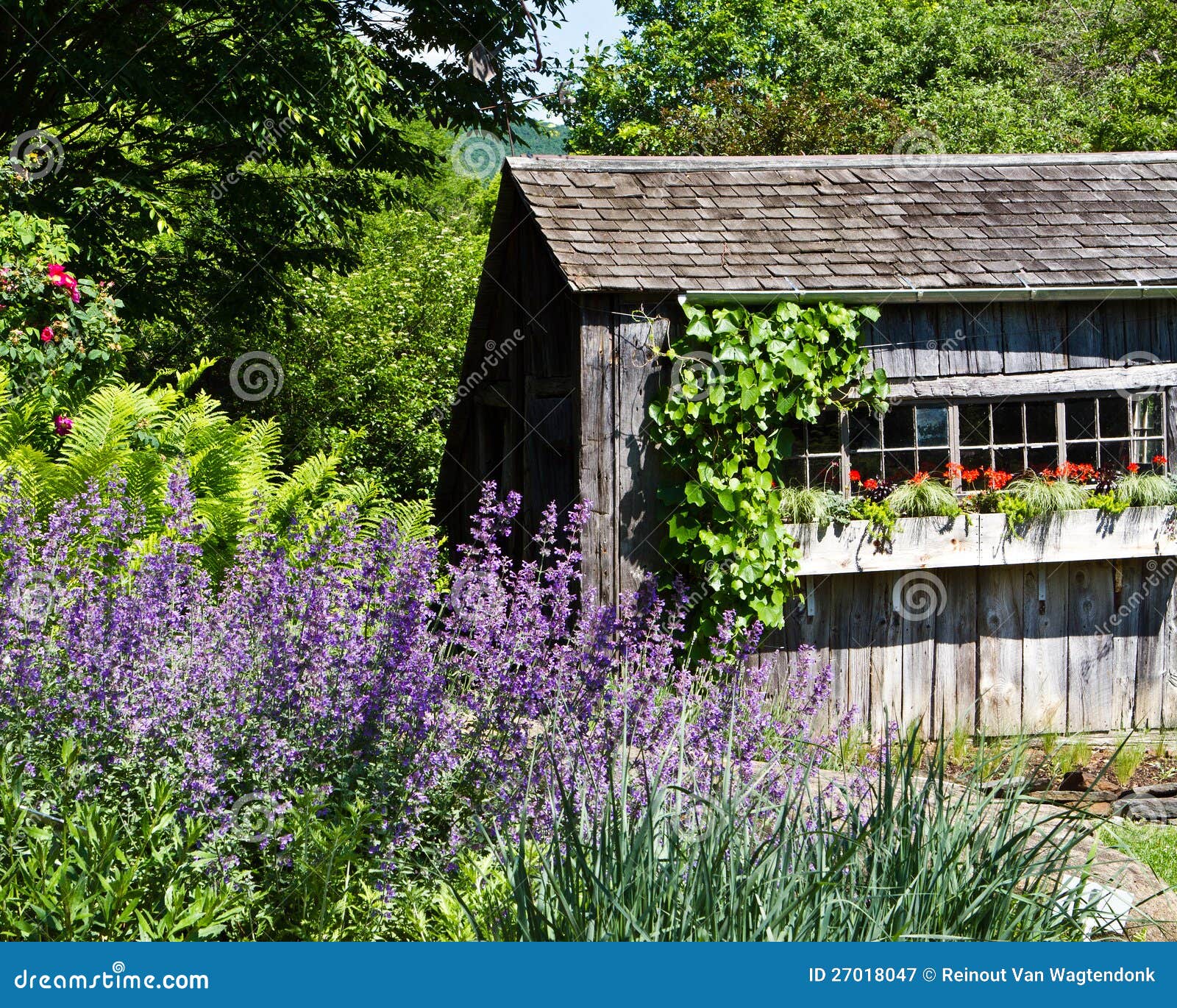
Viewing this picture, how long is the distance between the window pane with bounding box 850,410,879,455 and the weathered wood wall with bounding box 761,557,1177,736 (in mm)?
911

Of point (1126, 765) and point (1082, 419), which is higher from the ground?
point (1082, 419)

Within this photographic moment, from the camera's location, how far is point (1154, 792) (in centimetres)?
670

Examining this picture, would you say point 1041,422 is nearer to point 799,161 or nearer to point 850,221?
point 850,221

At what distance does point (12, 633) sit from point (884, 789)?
8.87 ft

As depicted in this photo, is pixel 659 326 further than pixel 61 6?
No

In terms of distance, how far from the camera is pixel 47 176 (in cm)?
1023

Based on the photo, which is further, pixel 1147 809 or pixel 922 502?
pixel 922 502

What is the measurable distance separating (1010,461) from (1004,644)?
4.27ft

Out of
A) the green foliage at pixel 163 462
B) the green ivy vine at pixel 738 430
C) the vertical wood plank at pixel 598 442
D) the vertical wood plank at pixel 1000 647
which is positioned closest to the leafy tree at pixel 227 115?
the green foliage at pixel 163 462

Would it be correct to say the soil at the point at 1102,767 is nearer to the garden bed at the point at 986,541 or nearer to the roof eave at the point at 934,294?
the garden bed at the point at 986,541

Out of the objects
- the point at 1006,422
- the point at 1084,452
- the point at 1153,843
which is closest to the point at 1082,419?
the point at 1084,452

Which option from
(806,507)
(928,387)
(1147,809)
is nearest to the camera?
(1147,809)

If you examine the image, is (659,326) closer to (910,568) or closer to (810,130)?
(910,568)

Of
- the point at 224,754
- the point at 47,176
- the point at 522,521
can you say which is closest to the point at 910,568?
the point at 522,521
